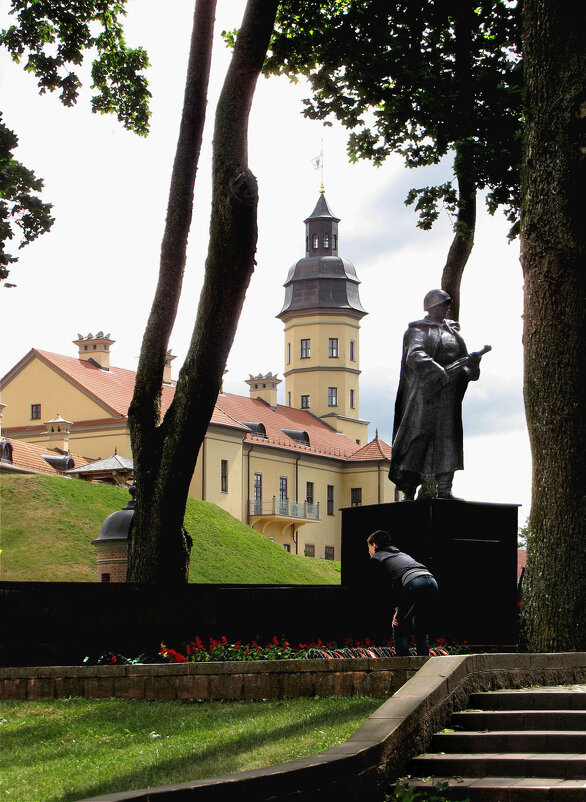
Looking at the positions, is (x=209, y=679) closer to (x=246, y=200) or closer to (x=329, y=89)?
(x=246, y=200)

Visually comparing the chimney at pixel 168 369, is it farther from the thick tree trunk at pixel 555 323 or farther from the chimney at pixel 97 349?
the thick tree trunk at pixel 555 323

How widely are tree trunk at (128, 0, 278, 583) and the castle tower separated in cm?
7262

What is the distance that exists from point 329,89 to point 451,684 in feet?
44.1

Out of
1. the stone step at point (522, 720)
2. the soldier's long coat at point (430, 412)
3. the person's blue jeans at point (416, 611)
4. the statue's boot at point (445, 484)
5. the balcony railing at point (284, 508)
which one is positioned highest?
the balcony railing at point (284, 508)

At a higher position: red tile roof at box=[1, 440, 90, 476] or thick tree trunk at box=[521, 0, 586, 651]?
red tile roof at box=[1, 440, 90, 476]

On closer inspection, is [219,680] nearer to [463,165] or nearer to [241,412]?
[463,165]

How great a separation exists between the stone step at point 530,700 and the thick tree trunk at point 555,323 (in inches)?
82.5

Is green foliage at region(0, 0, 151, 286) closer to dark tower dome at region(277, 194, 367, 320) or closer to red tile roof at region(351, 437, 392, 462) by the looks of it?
red tile roof at region(351, 437, 392, 462)

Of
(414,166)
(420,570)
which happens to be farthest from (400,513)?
(414,166)

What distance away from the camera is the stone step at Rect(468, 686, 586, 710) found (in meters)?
8.65

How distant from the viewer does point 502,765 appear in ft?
25.1

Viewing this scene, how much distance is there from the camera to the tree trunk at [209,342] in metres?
14.6

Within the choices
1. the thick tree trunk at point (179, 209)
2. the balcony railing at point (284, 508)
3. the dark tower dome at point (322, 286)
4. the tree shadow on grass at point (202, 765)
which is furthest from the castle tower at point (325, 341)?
the tree shadow on grass at point (202, 765)

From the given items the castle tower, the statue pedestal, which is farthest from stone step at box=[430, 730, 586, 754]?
the castle tower
